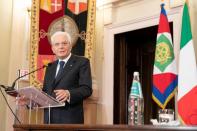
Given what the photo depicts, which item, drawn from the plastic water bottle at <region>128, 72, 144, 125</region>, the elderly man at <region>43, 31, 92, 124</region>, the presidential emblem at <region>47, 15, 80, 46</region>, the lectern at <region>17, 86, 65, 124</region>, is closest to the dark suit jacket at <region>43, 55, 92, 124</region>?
the elderly man at <region>43, 31, 92, 124</region>

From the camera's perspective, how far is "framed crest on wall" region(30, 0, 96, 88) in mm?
4641

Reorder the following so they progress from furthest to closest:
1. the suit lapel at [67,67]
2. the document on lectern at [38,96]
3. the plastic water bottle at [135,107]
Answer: the suit lapel at [67,67], the document on lectern at [38,96], the plastic water bottle at [135,107]

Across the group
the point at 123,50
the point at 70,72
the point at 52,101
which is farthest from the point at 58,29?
the point at 52,101

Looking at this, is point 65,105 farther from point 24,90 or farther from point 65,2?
point 65,2

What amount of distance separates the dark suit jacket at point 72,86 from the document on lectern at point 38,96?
0.22m

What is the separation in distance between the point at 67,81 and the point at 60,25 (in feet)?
4.82

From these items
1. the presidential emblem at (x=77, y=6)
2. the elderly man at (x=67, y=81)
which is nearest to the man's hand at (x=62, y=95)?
the elderly man at (x=67, y=81)

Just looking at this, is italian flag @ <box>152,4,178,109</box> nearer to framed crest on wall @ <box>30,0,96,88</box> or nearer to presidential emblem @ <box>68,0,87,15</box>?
framed crest on wall @ <box>30,0,96,88</box>

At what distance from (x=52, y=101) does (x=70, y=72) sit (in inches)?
21.7

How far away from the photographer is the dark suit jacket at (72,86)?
3.30 m

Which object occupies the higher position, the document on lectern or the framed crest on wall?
the framed crest on wall

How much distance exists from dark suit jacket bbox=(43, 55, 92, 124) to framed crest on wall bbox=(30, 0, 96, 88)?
3.35ft

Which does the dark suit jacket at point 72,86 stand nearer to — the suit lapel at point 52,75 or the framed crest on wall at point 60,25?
the suit lapel at point 52,75

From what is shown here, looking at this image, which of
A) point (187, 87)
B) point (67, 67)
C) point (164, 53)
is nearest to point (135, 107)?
point (187, 87)
